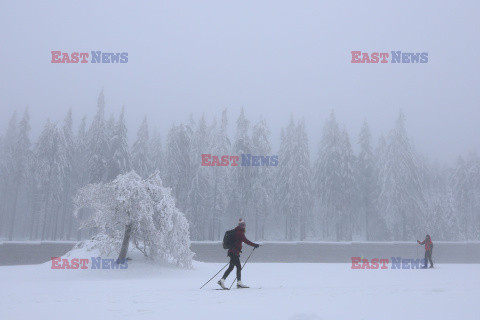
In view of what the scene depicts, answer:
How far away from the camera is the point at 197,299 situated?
7820 millimetres

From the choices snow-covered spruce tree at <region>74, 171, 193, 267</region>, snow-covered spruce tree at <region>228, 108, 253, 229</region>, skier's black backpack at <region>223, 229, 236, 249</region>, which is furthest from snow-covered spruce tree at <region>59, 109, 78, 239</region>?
skier's black backpack at <region>223, 229, 236, 249</region>

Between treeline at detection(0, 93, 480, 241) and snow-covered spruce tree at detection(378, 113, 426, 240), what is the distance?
105 millimetres

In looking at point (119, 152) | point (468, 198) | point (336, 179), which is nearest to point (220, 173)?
point (119, 152)

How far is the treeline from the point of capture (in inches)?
1517

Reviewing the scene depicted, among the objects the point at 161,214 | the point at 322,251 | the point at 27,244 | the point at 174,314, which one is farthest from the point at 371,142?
the point at 174,314

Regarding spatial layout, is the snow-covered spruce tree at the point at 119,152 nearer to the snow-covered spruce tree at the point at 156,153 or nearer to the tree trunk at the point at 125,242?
the snow-covered spruce tree at the point at 156,153

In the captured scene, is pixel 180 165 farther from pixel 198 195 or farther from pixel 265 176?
pixel 265 176

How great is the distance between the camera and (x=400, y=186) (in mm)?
36938

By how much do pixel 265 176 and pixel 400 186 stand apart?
14.2m

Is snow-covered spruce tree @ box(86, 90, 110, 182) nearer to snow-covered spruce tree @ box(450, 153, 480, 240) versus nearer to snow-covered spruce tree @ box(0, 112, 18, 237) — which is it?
snow-covered spruce tree @ box(0, 112, 18, 237)

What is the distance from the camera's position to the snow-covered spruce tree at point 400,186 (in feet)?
121

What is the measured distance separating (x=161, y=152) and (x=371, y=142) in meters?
27.6

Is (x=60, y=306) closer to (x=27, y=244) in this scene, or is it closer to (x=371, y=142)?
(x=27, y=244)

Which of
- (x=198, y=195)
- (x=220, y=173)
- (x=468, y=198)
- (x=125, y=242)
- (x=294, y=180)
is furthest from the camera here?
(x=468, y=198)
